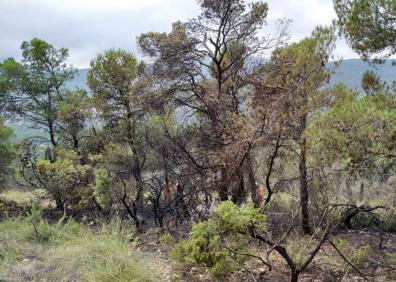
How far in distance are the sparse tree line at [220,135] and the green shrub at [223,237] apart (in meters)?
0.02

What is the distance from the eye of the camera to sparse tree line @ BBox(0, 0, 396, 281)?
21.0 ft

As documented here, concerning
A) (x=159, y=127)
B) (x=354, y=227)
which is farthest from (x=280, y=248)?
(x=159, y=127)

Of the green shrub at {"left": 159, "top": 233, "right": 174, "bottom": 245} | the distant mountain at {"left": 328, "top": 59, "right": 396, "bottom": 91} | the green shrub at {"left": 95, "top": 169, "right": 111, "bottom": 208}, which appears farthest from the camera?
the green shrub at {"left": 95, "top": 169, "right": 111, "bottom": 208}

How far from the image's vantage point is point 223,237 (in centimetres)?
557

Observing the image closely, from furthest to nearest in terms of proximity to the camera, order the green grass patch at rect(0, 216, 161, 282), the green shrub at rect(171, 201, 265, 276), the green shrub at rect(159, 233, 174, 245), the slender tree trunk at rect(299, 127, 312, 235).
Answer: the slender tree trunk at rect(299, 127, 312, 235), the green shrub at rect(159, 233, 174, 245), the green grass patch at rect(0, 216, 161, 282), the green shrub at rect(171, 201, 265, 276)

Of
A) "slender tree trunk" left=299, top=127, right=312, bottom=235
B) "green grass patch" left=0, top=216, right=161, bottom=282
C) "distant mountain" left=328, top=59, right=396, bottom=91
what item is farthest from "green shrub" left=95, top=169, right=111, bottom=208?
"distant mountain" left=328, top=59, right=396, bottom=91

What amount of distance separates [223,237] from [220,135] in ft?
17.0

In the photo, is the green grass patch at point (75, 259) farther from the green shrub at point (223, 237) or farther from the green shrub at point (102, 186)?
the green shrub at point (102, 186)

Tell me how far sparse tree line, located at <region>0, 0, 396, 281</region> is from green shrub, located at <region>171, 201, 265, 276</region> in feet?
0.06

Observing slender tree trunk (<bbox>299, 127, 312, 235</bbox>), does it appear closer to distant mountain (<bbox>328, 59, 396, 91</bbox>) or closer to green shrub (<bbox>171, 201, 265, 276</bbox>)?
distant mountain (<bbox>328, 59, 396, 91</bbox>)

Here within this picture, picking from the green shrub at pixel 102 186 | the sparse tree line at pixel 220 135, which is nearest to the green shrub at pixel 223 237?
the sparse tree line at pixel 220 135

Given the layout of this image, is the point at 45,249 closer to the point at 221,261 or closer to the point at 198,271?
the point at 198,271

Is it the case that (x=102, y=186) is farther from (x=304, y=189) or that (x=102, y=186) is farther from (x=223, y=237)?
(x=223, y=237)

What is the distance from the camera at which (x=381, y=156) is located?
673 centimetres
